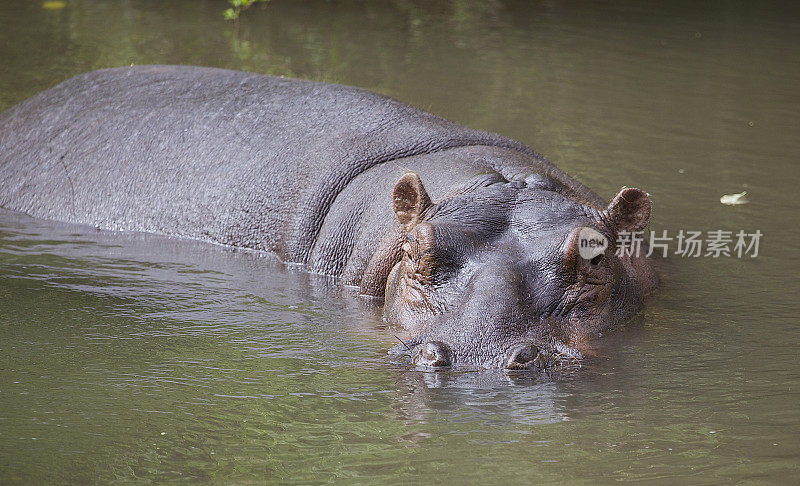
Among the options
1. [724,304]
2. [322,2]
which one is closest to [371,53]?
[322,2]

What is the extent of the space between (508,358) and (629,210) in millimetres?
1525

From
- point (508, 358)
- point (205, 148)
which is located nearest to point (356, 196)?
point (205, 148)

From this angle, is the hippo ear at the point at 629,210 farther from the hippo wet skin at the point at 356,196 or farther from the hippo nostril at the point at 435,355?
the hippo nostril at the point at 435,355

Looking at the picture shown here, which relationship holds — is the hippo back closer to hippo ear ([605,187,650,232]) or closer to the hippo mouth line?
hippo ear ([605,187,650,232])

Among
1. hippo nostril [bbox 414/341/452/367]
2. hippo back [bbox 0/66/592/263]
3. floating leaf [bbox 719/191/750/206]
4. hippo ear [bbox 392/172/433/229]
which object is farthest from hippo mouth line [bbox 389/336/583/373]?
floating leaf [bbox 719/191/750/206]

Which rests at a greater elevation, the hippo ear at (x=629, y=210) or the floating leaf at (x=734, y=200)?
the hippo ear at (x=629, y=210)

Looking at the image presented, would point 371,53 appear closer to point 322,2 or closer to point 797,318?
point 322,2

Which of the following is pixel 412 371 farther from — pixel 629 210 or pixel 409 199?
pixel 629 210

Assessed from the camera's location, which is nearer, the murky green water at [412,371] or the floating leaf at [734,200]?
the murky green water at [412,371]

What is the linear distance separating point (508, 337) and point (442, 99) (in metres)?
7.43

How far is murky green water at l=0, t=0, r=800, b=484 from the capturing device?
4398 millimetres

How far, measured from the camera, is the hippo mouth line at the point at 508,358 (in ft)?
16.8

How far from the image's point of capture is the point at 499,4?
20000 mm

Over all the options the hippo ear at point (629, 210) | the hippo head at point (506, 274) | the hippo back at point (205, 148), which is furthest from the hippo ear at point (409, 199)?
the hippo back at point (205, 148)
